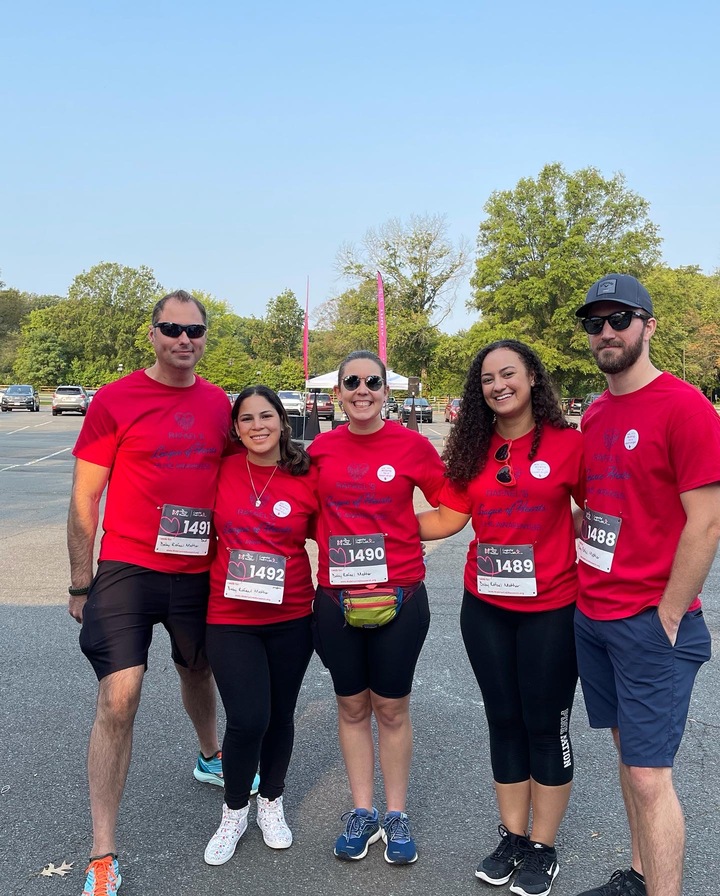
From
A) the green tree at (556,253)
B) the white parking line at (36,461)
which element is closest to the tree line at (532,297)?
the green tree at (556,253)

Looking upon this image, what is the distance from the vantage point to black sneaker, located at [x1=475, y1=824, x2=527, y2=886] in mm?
2832

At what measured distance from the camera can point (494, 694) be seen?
9.57 ft

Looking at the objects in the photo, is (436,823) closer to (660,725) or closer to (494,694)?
(494,694)

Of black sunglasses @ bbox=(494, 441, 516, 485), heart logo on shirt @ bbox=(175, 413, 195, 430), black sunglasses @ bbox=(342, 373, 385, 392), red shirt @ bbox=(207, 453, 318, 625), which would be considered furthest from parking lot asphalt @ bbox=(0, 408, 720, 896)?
black sunglasses @ bbox=(342, 373, 385, 392)

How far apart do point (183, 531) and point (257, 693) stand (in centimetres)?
68

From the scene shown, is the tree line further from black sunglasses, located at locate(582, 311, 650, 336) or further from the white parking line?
black sunglasses, located at locate(582, 311, 650, 336)

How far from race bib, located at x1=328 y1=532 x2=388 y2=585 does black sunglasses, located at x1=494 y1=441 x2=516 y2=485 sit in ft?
1.66

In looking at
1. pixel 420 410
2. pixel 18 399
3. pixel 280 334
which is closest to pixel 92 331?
pixel 280 334

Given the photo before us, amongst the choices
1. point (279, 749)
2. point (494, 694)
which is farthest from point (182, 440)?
point (494, 694)

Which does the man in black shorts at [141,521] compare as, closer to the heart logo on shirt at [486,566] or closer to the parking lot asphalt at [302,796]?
the parking lot asphalt at [302,796]

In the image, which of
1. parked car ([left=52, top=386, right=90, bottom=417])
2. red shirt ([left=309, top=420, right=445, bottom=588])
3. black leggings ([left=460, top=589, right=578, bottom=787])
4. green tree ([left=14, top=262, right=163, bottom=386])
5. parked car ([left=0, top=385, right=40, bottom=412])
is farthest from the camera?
green tree ([left=14, top=262, right=163, bottom=386])

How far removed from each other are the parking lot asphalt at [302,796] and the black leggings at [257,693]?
0.92 ft

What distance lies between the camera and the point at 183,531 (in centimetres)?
311

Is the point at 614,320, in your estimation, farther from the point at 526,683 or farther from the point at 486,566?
the point at 526,683
